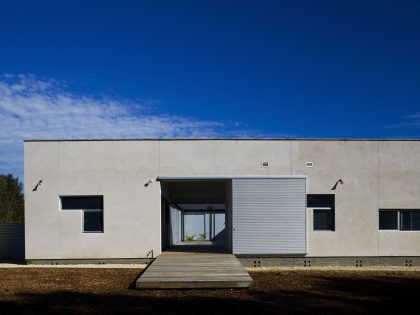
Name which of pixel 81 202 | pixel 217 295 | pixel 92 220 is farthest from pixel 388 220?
pixel 81 202

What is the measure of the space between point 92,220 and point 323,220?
7296mm

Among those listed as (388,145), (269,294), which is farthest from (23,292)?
(388,145)

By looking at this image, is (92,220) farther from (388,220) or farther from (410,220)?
(410,220)

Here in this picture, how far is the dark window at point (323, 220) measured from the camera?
51.1 feet

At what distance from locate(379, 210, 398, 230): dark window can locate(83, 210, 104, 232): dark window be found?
8.86 metres

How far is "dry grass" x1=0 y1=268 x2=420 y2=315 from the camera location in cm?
825

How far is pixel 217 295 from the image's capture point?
946 cm

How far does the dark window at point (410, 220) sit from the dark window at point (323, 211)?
2270mm

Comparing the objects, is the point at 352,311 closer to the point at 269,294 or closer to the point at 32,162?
the point at 269,294

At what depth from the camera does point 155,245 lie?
15.5 metres

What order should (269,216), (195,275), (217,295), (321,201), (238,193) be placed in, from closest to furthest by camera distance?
(217,295) < (195,275) < (269,216) < (238,193) < (321,201)

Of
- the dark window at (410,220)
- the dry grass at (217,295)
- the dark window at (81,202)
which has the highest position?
the dark window at (81,202)

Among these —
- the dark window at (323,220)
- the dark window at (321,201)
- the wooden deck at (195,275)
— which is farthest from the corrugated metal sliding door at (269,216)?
the wooden deck at (195,275)

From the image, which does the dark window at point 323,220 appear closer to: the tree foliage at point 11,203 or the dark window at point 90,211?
the dark window at point 90,211
